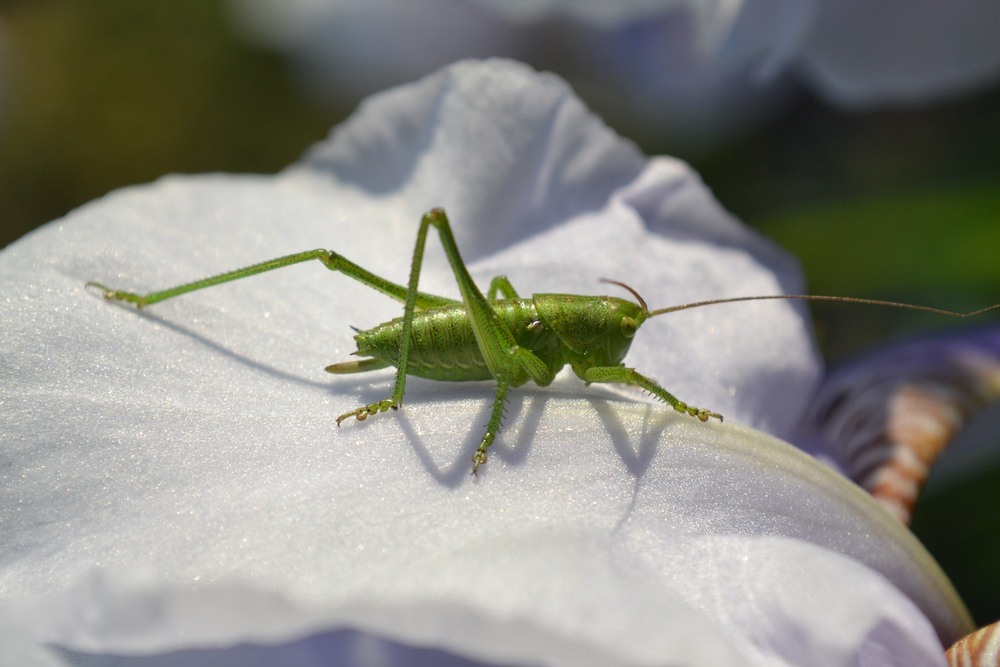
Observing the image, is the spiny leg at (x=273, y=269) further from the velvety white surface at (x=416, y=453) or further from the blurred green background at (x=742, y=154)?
the blurred green background at (x=742, y=154)

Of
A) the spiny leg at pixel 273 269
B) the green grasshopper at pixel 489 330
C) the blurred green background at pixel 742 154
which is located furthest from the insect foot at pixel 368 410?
the blurred green background at pixel 742 154

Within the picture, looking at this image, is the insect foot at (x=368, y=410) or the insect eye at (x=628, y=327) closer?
the insect foot at (x=368, y=410)

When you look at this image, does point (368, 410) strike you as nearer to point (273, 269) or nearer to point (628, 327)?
point (273, 269)

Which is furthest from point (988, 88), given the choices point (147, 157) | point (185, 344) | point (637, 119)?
point (147, 157)

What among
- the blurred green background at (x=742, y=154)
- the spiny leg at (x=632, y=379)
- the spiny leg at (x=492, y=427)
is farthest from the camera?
the blurred green background at (x=742, y=154)

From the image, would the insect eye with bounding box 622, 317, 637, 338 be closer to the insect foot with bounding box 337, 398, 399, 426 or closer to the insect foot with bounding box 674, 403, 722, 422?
the insect foot with bounding box 674, 403, 722, 422

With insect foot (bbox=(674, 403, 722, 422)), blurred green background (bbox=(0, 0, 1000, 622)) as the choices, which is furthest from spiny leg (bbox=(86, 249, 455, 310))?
blurred green background (bbox=(0, 0, 1000, 622))

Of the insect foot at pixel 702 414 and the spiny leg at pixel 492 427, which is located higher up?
the insect foot at pixel 702 414

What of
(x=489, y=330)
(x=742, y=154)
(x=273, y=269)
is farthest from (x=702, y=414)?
(x=742, y=154)
